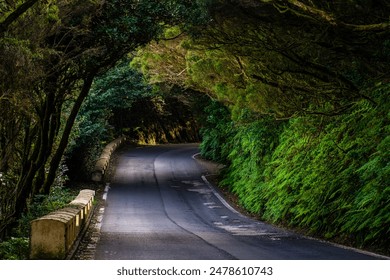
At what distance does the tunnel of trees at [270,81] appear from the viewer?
52.5 feet

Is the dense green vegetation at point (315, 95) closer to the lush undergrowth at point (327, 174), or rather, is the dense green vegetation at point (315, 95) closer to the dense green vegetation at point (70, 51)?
the lush undergrowth at point (327, 174)

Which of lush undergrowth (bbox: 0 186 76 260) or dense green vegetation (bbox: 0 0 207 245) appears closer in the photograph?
lush undergrowth (bbox: 0 186 76 260)

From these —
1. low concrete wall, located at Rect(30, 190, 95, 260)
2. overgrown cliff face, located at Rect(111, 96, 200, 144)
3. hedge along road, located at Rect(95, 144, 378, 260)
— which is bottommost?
hedge along road, located at Rect(95, 144, 378, 260)

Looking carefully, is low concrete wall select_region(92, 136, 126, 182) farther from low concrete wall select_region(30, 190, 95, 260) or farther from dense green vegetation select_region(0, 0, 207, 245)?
low concrete wall select_region(30, 190, 95, 260)

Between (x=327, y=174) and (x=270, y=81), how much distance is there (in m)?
3.35

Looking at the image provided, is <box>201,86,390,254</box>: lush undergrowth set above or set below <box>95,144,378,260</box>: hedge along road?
above

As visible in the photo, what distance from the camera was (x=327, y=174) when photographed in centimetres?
2009

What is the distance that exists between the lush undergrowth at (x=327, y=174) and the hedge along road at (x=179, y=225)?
662 millimetres

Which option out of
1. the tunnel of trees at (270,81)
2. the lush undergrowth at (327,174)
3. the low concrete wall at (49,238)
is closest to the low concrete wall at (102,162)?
the lush undergrowth at (327,174)

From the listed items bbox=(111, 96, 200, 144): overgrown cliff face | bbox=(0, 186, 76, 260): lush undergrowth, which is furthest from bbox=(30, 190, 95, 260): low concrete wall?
bbox=(111, 96, 200, 144): overgrown cliff face

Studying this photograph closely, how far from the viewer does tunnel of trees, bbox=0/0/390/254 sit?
16016mm

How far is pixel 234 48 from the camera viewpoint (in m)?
21.8

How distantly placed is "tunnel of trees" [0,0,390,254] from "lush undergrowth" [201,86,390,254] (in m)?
0.04

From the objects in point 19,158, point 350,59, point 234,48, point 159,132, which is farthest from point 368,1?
point 159,132
